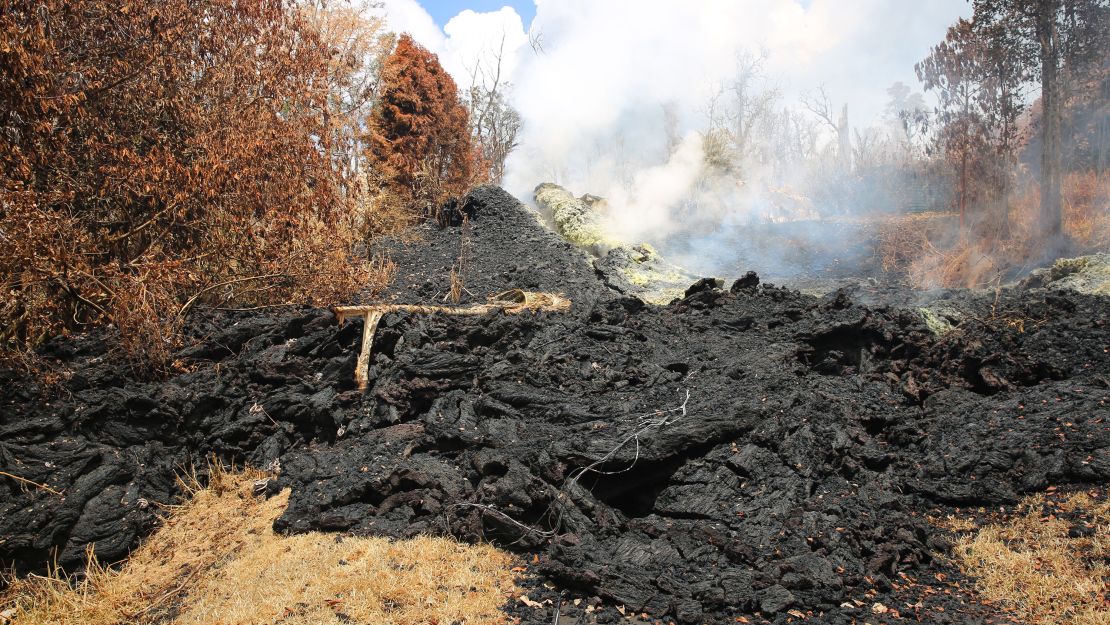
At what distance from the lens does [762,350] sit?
670 centimetres

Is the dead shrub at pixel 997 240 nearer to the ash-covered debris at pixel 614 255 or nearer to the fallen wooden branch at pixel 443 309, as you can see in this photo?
the ash-covered debris at pixel 614 255

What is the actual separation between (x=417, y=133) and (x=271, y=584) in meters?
11.5

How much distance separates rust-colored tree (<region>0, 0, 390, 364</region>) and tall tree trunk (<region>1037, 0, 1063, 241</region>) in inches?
472

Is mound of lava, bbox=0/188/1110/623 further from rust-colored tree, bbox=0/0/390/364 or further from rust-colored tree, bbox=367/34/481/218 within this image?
rust-colored tree, bbox=367/34/481/218

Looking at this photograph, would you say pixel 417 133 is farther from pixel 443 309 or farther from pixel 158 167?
pixel 158 167

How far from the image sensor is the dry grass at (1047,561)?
11.2 ft

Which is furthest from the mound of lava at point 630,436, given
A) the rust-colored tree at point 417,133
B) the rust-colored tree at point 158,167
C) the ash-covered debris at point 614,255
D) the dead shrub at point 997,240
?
the rust-colored tree at point 417,133

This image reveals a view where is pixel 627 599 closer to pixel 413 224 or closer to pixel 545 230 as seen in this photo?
pixel 545 230

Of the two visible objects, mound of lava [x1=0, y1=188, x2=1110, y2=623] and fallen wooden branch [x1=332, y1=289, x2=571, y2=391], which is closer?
mound of lava [x1=0, y1=188, x2=1110, y2=623]

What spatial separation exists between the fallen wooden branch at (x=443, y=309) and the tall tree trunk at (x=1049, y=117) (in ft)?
29.8

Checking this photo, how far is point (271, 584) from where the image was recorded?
430 cm

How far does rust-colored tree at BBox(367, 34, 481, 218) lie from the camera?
1392 centimetres

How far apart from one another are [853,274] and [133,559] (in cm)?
1259

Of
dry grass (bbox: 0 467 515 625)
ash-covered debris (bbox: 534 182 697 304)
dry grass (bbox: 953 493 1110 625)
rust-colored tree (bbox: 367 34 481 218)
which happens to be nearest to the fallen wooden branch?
Answer: ash-covered debris (bbox: 534 182 697 304)
